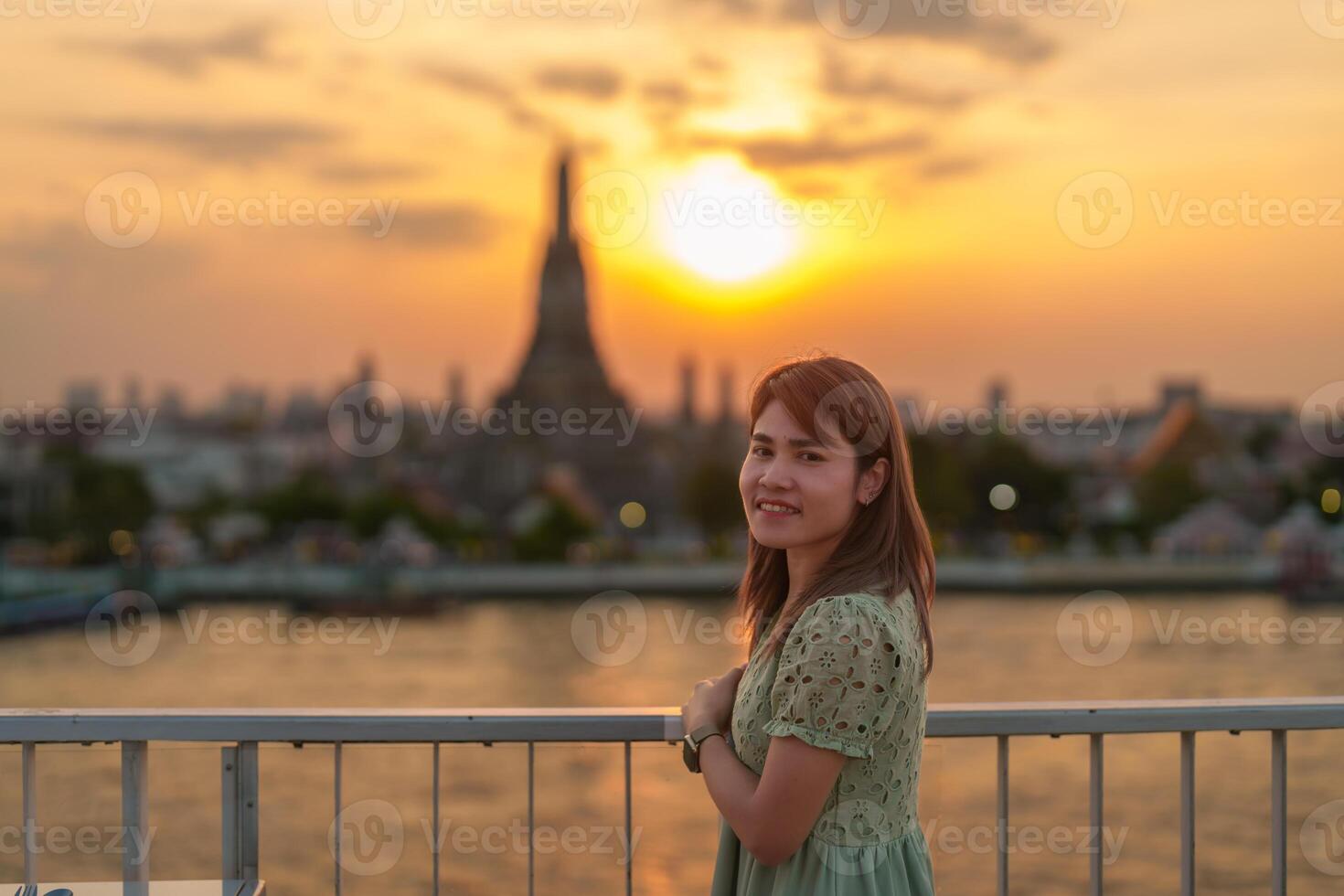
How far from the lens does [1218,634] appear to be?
57.6 m

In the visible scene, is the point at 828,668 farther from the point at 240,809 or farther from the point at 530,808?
the point at 240,809

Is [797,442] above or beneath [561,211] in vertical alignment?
beneath

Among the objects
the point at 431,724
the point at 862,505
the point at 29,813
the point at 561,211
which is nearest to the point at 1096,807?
the point at 862,505

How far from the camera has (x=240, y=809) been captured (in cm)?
272

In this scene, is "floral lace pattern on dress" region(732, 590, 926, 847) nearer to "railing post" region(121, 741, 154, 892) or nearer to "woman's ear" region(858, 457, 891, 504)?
"woman's ear" region(858, 457, 891, 504)

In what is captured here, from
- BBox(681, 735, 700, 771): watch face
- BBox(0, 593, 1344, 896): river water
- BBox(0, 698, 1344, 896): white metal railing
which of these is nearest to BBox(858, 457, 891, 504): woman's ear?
BBox(681, 735, 700, 771): watch face

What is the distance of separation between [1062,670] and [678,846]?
47.5 m

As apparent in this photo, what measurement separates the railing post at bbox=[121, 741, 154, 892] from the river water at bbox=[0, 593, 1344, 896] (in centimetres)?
3

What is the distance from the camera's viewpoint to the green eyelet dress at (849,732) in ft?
6.24

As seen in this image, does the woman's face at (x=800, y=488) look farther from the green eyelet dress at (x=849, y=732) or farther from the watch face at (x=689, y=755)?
the watch face at (x=689, y=755)

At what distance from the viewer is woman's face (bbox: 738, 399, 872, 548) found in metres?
2.06

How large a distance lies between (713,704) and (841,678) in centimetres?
27

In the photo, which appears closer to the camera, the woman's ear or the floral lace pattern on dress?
the floral lace pattern on dress

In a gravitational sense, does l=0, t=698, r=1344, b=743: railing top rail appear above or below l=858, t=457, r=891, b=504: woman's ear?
below
